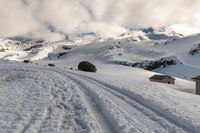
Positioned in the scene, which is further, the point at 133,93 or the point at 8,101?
the point at 133,93

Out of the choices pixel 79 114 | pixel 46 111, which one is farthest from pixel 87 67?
pixel 79 114

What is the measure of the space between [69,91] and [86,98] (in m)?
3.34

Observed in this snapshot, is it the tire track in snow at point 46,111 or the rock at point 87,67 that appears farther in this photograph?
the rock at point 87,67

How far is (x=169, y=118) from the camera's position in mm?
17016

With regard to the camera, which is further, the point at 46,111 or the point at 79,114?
the point at 46,111

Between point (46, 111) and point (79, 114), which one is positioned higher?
point (46, 111)

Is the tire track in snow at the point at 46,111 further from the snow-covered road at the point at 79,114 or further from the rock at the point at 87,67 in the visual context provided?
the rock at the point at 87,67

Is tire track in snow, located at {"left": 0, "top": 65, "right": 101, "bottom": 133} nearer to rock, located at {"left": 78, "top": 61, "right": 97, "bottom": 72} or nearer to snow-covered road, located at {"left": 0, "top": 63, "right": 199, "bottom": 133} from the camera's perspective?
snow-covered road, located at {"left": 0, "top": 63, "right": 199, "bottom": 133}

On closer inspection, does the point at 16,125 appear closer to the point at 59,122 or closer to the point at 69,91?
the point at 59,122

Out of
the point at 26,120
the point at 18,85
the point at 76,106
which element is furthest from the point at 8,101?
the point at 18,85

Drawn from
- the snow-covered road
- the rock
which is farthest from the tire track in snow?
the rock

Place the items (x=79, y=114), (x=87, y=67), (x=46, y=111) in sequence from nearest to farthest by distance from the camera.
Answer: (x=79, y=114) → (x=46, y=111) → (x=87, y=67)

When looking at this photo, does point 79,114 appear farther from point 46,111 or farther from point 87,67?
point 87,67

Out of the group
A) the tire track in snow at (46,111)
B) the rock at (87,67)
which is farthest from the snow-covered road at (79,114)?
the rock at (87,67)
